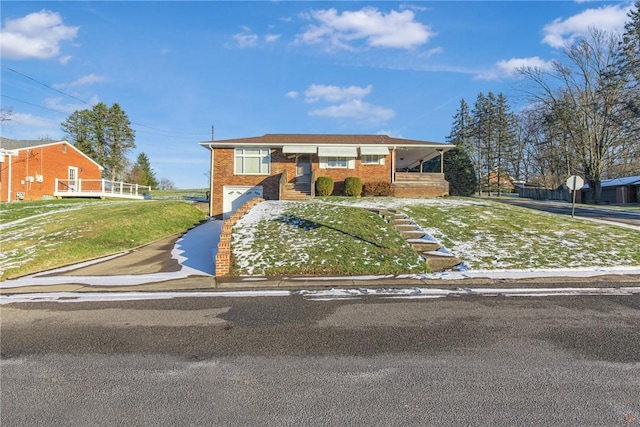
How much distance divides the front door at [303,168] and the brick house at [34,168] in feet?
57.5

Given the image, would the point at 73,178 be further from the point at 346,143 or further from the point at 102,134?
the point at 346,143

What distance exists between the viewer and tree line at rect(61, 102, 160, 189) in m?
43.6

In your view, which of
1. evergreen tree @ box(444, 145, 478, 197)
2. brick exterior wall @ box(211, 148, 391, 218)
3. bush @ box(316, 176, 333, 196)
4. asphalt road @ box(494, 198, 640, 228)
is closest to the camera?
asphalt road @ box(494, 198, 640, 228)

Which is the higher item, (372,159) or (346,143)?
A: (346,143)

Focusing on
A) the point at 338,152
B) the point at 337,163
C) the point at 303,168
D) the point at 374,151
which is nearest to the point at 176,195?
the point at 303,168

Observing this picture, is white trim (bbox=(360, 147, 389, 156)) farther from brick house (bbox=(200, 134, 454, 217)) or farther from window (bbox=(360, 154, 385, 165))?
window (bbox=(360, 154, 385, 165))

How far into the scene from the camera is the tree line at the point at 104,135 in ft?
143

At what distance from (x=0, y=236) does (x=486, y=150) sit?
173 ft

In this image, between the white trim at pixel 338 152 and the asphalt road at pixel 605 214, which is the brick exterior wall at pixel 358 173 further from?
the asphalt road at pixel 605 214

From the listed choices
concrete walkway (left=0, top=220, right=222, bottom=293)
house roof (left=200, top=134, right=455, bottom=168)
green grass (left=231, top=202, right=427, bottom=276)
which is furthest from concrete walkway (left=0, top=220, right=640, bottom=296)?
house roof (left=200, top=134, right=455, bottom=168)

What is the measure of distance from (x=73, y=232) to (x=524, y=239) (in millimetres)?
14809

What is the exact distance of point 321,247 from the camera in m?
8.92

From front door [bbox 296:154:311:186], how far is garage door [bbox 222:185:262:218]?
250cm

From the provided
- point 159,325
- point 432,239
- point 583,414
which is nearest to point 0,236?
point 159,325
